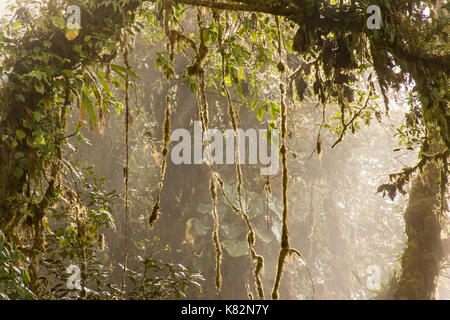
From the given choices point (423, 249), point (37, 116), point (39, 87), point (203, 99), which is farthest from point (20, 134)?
point (423, 249)

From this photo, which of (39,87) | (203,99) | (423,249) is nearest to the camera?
(203,99)

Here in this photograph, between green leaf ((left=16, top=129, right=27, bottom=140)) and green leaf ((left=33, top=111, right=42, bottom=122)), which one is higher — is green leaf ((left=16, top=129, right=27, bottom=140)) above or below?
below

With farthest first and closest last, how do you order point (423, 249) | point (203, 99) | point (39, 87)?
point (423, 249)
point (39, 87)
point (203, 99)

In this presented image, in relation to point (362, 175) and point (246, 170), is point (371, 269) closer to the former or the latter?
point (362, 175)

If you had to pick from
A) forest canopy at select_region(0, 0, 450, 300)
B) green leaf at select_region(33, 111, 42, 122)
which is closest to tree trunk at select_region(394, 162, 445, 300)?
forest canopy at select_region(0, 0, 450, 300)

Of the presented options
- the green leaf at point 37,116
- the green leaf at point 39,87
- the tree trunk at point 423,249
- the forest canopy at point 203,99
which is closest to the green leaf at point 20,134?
the forest canopy at point 203,99

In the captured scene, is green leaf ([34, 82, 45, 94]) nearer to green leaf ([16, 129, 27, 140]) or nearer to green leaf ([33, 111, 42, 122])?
green leaf ([33, 111, 42, 122])

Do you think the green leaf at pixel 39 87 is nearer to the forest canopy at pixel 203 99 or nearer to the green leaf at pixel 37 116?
the forest canopy at pixel 203 99

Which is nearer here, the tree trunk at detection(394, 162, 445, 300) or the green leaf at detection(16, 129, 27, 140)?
the green leaf at detection(16, 129, 27, 140)

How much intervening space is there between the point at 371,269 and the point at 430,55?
76.9ft

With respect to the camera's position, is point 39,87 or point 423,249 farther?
point 423,249

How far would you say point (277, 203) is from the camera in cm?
1124

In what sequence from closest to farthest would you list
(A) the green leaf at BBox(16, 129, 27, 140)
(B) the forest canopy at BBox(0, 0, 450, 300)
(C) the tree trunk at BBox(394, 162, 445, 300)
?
(B) the forest canopy at BBox(0, 0, 450, 300) < (A) the green leaf at BBox(16, 129, 27, 140) < (C) the tree trunk at BBox(394, 162, 445, 300)

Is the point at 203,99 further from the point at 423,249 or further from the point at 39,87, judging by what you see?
the point at 423,249
